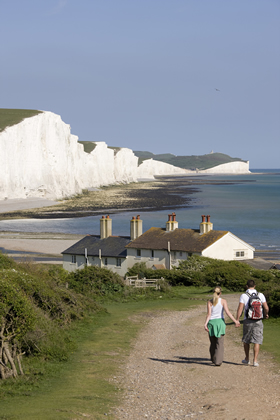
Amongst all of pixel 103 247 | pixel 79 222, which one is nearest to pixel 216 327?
pixel 103 247

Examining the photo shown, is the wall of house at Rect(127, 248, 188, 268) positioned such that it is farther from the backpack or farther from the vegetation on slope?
the backpack

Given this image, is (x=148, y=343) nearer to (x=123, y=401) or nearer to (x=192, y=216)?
(x=123, y=401)

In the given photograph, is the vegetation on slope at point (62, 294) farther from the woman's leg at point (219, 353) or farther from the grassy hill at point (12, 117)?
the grassy hill at point (12, 117)

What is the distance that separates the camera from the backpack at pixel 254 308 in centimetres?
1182

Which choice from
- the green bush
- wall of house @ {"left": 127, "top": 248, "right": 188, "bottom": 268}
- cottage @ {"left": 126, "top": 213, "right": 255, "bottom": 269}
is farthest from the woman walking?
wall of house @ {"left": 127, "top": 248, "right": 188, "bottom": 268}

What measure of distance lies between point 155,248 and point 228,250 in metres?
5.31

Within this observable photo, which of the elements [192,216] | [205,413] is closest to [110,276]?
[205,413]

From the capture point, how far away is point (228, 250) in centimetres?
3872

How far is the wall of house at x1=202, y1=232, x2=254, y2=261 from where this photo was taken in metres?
37.5

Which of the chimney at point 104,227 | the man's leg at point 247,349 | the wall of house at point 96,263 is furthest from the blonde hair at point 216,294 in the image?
the chimney at point 104,227

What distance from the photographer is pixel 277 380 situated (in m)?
11.1

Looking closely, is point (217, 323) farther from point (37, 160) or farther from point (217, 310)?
point (37, 160)

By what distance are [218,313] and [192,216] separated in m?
83.2

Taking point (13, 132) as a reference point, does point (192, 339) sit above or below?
below
